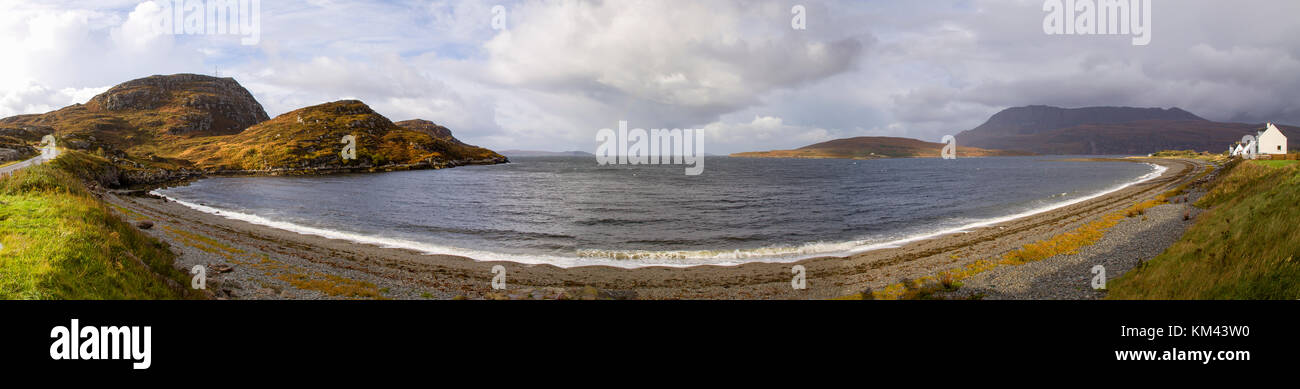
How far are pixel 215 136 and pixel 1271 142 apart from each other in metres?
264

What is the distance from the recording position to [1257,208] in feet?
44.7

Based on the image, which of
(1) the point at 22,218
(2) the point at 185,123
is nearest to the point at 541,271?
(1) the point at 22,218

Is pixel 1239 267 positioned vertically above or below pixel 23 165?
below

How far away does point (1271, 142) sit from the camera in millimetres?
68250

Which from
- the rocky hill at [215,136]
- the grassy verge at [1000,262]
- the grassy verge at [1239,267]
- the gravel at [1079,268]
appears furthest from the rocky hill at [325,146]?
the grassy verge at [1239,267]

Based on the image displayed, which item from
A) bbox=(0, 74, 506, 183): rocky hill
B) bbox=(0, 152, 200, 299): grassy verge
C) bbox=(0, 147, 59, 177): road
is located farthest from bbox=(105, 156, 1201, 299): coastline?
bbox=(0, 74, 506, 183): rocky hill

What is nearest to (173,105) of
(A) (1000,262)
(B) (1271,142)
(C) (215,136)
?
(C) (215,136)

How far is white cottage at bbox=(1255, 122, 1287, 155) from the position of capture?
220ft

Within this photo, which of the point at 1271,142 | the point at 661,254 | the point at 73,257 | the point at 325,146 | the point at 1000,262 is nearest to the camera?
the point at 73,257

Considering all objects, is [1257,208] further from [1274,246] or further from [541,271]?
[541,271]

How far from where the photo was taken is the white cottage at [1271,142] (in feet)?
220

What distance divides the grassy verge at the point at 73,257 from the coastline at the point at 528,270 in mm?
2052

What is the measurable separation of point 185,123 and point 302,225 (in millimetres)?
205833

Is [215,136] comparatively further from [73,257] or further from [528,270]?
[73,257]
